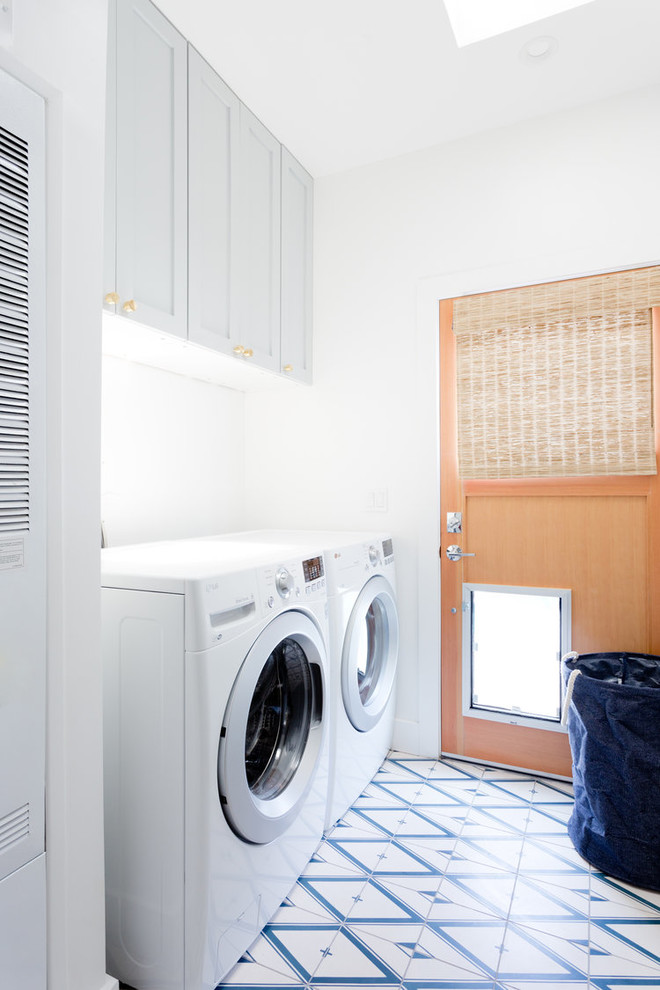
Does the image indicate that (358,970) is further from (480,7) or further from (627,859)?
(480,7)

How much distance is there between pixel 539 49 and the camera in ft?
5.98

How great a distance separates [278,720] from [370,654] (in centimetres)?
72

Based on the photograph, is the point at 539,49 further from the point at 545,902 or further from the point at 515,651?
the point at 545,902

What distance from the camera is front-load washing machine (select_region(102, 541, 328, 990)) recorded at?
1139mm

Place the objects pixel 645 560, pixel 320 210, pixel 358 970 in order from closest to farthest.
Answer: pixel 358 970 → pixel 645 560 → pixel 320 210

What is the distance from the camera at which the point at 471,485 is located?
2.31 metres

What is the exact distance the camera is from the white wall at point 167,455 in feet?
6.42

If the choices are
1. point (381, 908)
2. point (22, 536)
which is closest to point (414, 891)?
point (381, 908)

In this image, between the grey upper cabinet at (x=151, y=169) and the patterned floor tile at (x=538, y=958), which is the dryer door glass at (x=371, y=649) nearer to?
the patterned floor tile at (x=538, y=958)

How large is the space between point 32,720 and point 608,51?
8.23 feet

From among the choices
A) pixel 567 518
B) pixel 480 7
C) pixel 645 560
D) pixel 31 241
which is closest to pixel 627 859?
pixel 645 560

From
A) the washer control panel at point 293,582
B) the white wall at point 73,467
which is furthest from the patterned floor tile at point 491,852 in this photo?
the white wall at point 73,467

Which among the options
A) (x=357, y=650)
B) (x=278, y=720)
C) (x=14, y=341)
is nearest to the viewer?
(x=14, y=341)

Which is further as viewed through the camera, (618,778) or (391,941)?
(618,778)
